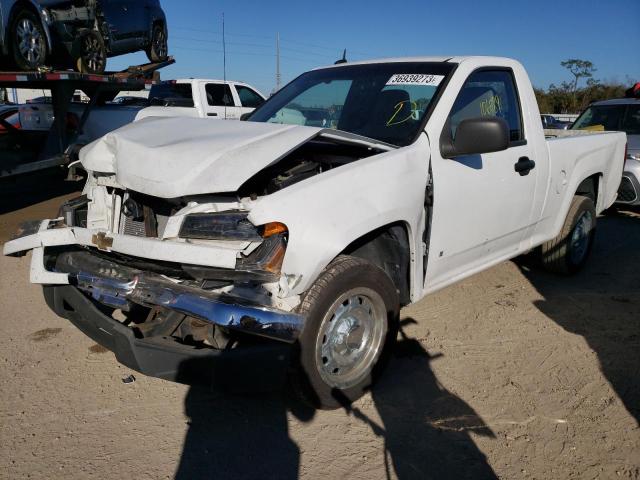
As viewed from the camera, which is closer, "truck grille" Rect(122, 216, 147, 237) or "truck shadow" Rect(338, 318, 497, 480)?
"truck shadow" Rect(338, 318, 497, 480)

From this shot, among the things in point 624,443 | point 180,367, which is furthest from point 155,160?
point 624,443

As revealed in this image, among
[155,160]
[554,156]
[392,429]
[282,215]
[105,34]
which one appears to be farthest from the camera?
[105,34]

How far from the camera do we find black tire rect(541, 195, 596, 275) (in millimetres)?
4988

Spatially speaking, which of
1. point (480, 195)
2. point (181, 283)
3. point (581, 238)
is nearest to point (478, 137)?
point (480, 195)

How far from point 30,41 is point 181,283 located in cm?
611

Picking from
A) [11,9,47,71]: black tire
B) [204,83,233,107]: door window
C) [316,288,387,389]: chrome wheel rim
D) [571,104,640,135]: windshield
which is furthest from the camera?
[204,83,233,107]: door window

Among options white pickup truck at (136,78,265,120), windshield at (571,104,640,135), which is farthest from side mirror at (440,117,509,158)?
white pickup truck at (136,78,265,120)

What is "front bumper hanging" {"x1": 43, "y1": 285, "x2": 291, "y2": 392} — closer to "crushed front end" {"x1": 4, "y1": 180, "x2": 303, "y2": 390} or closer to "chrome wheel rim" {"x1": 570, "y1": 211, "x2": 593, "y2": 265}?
"crushed front end" {"x1": 4, "y1": 180, "x2": 303, "y2": 390}

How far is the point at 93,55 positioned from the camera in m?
8.70

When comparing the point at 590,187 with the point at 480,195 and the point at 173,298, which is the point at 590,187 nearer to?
the point at 480,195

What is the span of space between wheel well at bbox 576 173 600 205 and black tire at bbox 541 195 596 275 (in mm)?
152

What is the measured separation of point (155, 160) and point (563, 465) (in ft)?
8.23

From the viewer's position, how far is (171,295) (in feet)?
8.09

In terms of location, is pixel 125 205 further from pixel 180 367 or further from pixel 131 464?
pixel 131 464
